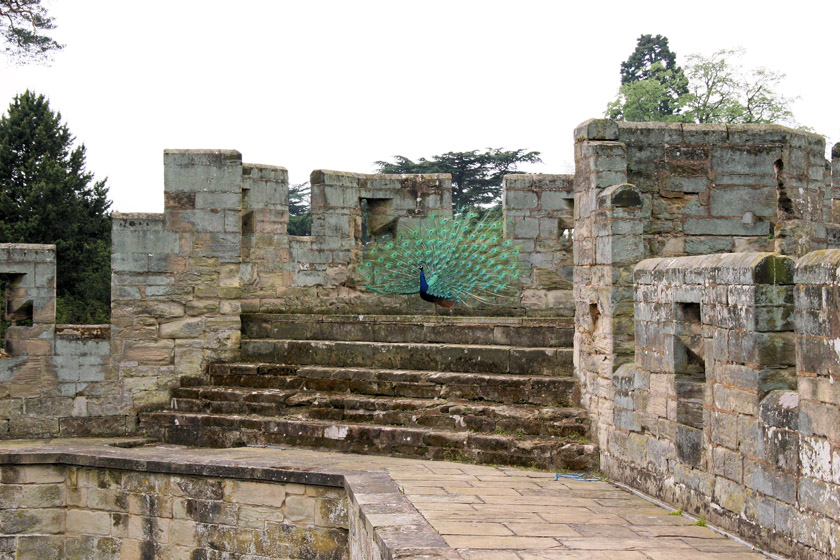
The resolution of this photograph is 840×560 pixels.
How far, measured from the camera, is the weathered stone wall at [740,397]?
5043 mm

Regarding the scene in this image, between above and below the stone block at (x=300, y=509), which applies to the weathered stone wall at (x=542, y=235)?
above

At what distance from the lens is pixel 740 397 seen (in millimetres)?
5938

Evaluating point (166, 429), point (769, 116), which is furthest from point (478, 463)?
point (769, 116)

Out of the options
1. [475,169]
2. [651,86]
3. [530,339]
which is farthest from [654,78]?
[530,339]

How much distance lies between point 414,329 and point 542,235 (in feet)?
14.7

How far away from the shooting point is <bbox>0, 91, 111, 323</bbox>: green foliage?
21.7 m

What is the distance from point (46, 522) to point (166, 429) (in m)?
1.50

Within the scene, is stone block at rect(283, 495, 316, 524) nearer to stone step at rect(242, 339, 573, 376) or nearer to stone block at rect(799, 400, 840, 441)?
stone step at rect(242, 339, 573, 376)

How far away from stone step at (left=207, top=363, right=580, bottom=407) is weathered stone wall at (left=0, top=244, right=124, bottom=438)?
3.44 ft

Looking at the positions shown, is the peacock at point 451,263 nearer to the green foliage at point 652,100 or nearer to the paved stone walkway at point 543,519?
the paved stone walkway at point 543,519

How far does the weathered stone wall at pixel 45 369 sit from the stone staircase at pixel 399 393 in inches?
25.3

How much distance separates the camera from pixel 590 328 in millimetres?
8641

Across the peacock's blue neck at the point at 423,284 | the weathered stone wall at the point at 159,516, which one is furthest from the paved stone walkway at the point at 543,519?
the peacock's blue neck at the point at 423,284

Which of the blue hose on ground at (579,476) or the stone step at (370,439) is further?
the stone step at (370,439)
